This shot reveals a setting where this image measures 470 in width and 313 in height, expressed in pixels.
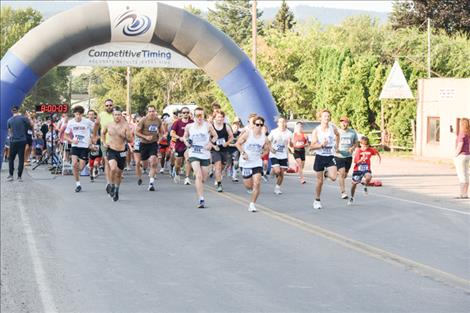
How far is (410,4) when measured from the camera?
67.2 meters

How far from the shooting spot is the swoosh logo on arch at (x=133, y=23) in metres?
24.7

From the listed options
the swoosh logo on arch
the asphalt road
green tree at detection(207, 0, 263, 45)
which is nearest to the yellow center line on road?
the asphalt road

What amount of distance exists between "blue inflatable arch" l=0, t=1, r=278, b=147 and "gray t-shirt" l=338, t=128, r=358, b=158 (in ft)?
25.6

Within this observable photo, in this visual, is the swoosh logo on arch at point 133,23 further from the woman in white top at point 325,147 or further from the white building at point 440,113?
the white building at point 440,113

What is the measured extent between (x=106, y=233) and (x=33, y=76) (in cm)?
1269

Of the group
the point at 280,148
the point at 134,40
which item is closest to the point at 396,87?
the point at 134,40

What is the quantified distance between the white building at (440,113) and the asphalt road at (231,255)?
52.6 ft

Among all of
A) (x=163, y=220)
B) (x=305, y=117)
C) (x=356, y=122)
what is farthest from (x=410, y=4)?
(x=163, y=220)

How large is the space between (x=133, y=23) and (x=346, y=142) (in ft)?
32.5

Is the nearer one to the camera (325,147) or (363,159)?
(325,147)

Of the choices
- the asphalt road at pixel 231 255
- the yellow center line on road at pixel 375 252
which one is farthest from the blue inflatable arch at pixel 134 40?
the yellow center line on road at pixel 375 252

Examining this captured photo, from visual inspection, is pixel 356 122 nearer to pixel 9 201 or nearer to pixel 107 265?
pixel 9 201

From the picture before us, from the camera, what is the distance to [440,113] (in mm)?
34281

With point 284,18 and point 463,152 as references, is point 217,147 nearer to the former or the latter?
point 463,152
